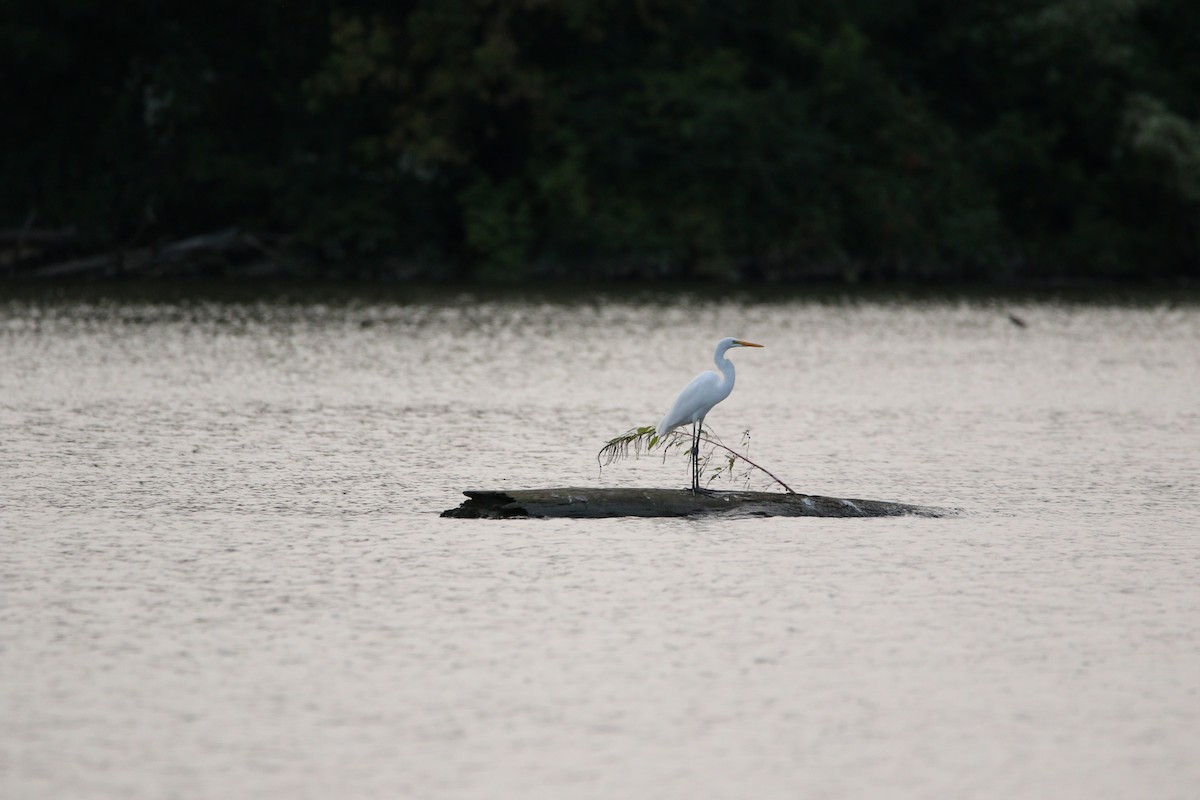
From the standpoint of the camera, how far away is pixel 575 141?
43250mm

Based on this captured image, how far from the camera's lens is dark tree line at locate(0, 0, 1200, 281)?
42.5 m

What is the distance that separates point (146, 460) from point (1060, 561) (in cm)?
744

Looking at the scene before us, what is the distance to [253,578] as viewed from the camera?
32.3ft

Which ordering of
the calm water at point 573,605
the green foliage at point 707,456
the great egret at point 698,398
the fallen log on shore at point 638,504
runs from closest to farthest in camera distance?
the calm water at point 573,605, the fallen log on shore at point 638,504, the great egret at point 698,398, the green foliage at point 707,456

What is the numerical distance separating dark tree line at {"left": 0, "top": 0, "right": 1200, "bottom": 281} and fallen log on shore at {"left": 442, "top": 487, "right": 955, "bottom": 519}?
3025 centimetres

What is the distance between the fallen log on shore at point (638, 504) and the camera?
36.8ft

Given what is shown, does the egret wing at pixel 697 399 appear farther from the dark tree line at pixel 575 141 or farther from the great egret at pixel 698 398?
the dark tree line at pixel 575 141

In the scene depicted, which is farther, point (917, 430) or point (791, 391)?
point (791, 391)

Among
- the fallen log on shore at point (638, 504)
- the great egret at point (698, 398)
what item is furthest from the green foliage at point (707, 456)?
the fallen log on shore at point (638, 504)

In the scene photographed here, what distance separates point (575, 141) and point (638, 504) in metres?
32.8

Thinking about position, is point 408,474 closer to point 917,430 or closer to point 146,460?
point 146,460

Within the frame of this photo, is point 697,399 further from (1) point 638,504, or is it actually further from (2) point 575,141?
(2) point 575,141

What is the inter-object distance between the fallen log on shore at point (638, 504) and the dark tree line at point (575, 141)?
99.3 feet

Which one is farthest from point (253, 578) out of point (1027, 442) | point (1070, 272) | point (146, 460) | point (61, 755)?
point (1070, 272)
